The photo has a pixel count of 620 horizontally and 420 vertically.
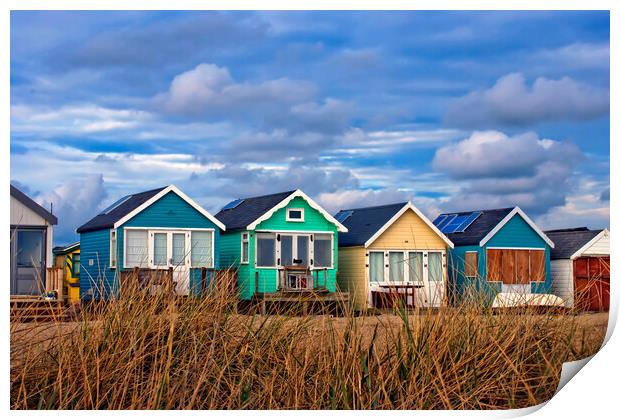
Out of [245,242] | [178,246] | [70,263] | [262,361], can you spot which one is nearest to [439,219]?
[245,242]

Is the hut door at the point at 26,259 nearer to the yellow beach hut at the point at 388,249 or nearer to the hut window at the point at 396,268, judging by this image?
the yellow beach hut at the point at 388,249

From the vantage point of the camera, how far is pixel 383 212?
2516 cm

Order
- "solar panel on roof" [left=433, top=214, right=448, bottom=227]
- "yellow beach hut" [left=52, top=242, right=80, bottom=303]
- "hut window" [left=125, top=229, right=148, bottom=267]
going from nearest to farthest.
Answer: "hut window" [left=125, top=229, right=148, bottom=267], "yellow beach hut" [left=52, top=242, right=80, bottom=303], "solar panel on roof" [left=433, top=214, right=448, bottom=227]

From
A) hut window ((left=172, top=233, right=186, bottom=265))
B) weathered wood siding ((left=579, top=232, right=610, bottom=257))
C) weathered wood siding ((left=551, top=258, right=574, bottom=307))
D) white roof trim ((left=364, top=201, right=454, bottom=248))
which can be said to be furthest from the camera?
weathered wood siding ((left=579, top=232, right=610, bottom=257))

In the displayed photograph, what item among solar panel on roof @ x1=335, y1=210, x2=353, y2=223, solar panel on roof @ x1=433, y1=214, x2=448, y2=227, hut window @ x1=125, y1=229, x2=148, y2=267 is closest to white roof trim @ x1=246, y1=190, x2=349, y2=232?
hut window @ x1=125, y1=229, x2=148, y2=267

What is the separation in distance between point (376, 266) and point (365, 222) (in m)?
1.64

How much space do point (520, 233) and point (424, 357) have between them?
1952 cm

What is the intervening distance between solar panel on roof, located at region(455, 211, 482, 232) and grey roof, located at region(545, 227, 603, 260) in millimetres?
2716

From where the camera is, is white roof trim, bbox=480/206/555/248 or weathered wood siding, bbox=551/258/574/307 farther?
weathered wood siding, bbox=551/258/574/307

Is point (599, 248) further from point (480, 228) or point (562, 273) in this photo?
point (480, 228)

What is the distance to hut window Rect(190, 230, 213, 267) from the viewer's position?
21812 mm

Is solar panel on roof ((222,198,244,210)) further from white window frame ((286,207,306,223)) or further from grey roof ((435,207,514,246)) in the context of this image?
grey roof ((435,207,514,246))

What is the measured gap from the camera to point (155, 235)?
21.4 metres

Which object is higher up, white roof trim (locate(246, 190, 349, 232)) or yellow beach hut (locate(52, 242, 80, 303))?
white roof trim (locate(246, 190, 349, 232))
